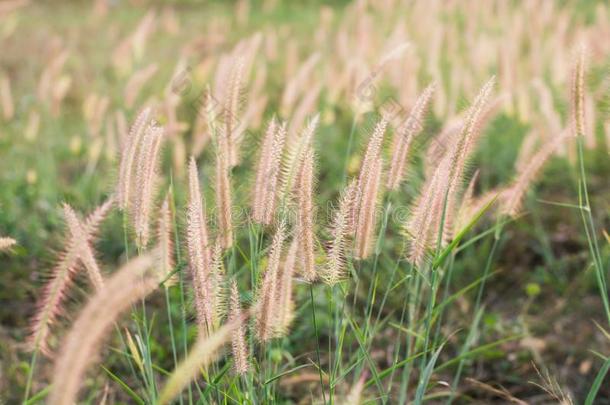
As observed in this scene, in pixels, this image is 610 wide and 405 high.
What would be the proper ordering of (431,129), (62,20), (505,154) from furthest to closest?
(62,20)
(431,129)
(505,154)

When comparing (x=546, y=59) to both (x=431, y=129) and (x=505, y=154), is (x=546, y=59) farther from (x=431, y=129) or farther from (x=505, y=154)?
(x=505, y=154)

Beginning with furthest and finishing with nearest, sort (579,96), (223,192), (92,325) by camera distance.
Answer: (579,96) → (223,192) → (92,325)

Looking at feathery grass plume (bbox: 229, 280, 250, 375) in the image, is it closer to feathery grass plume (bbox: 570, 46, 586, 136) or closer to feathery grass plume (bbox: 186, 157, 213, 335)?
feathery grass plume (bbox: 186, 157, 213, 335)

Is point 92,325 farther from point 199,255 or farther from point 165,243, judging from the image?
point 165,243

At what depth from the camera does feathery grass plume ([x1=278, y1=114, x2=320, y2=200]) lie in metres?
1.44

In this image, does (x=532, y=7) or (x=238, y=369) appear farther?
(x=532, y=7)

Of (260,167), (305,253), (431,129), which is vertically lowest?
(431,129)

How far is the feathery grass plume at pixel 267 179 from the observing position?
59.3 inches

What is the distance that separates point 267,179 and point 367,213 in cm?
20

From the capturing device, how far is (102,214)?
62.4 inches

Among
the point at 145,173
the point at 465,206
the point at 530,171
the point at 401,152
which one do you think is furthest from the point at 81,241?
the point at 530,171

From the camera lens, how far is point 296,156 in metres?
1.48

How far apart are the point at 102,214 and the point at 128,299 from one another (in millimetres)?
670

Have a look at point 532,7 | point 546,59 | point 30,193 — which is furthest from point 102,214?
point 546,59
